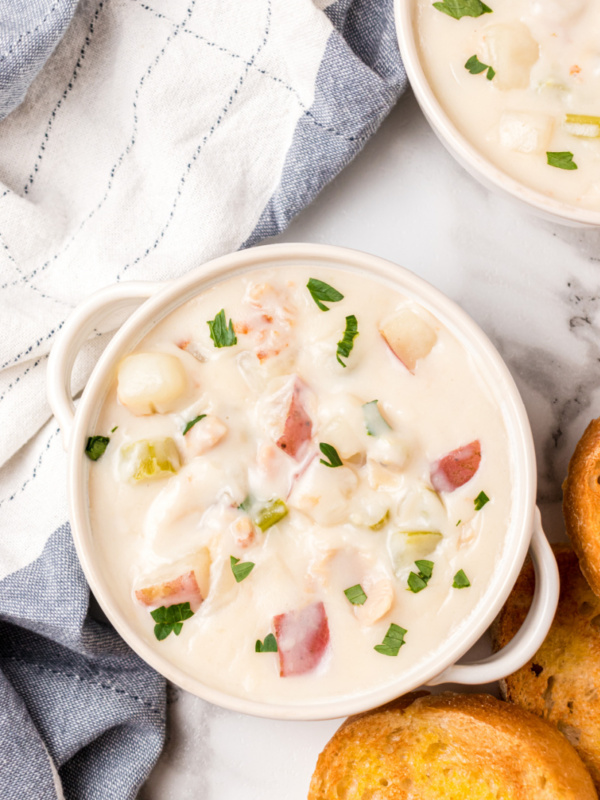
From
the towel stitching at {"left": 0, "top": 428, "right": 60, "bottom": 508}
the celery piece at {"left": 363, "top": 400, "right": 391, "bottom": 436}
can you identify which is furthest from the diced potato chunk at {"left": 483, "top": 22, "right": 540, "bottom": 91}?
the towel stitching at {"left": 0, "top": 428, "right": 60, "bottom": 508}

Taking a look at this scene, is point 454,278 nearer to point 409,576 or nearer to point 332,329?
point 332,329

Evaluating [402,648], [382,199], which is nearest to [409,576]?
[402,648]

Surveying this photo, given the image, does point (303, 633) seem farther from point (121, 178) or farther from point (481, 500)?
point (121, 178)

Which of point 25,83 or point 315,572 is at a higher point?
point 25,83

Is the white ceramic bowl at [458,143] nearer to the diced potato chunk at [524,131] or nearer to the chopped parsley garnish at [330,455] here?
the diced potato chunk at [524,131]

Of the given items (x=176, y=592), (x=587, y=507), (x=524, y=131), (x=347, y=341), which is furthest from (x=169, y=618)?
(x=524, y=131)

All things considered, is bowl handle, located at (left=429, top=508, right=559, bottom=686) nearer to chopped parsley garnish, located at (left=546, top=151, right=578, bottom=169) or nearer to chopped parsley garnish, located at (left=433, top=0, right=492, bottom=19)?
chopped parsley garnish, located at (left=546, top=151, right=578, bottom=169)
